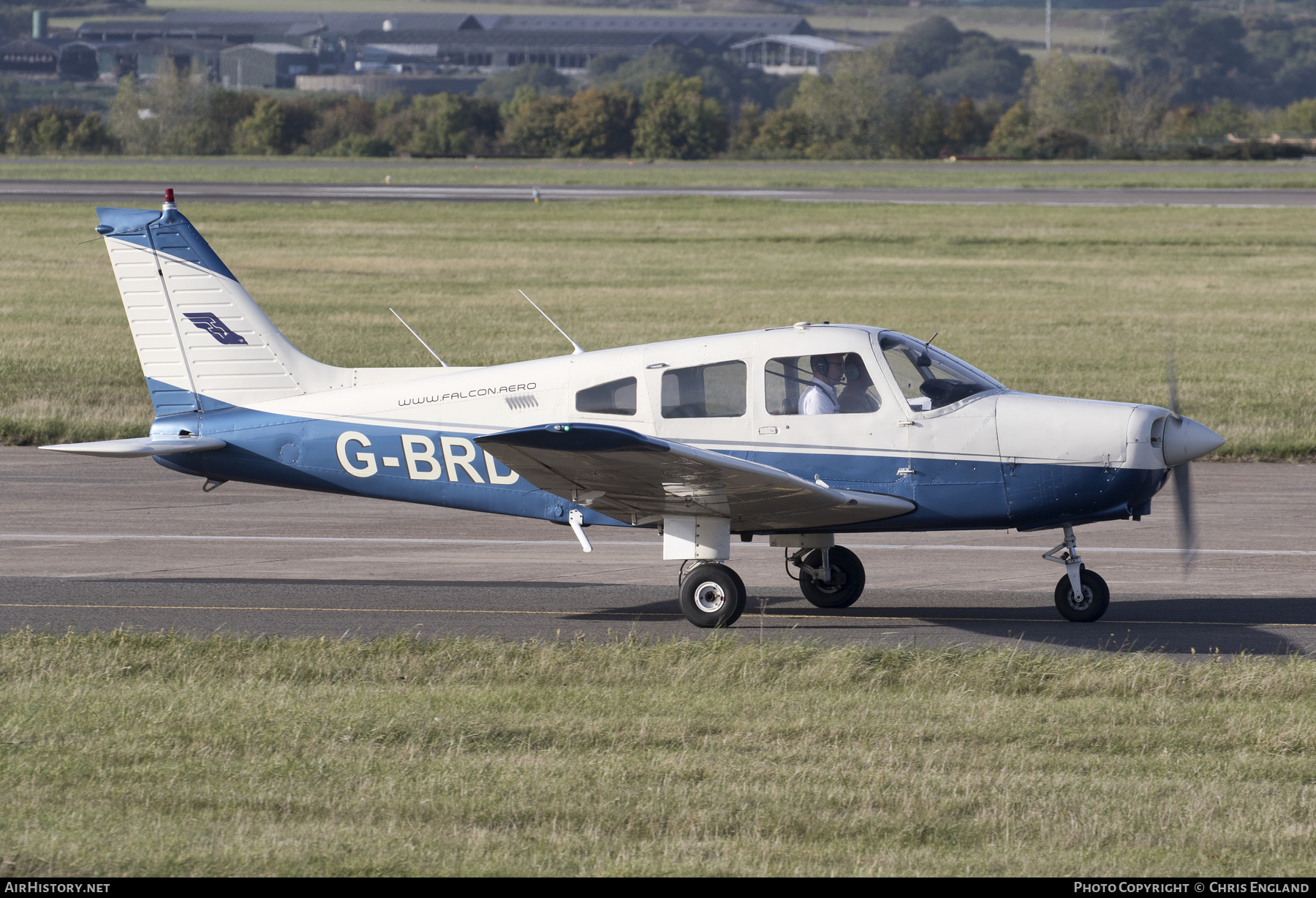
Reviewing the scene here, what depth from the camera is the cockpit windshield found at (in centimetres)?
995

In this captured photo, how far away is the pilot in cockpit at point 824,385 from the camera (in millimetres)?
9969

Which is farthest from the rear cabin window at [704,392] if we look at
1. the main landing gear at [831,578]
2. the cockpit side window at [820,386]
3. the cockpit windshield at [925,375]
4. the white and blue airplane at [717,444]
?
the main landing gear at [831,578]

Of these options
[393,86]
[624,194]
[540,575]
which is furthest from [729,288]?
[393,86]

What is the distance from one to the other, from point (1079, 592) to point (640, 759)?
4.40m

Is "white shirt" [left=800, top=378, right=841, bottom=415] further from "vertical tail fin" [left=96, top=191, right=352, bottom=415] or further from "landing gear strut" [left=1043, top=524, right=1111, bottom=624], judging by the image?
"vertical tail fin" [left=96, top=191, right=352, bottom=415]

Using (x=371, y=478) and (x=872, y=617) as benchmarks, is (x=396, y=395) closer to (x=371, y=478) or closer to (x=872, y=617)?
(x=371, y=478)

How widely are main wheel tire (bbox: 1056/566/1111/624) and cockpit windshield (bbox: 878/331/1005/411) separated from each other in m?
1.55

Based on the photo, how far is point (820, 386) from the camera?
395 inches

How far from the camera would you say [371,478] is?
1073cm

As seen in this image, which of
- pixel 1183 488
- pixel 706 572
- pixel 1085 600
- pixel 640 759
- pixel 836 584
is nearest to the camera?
pixel 640 759

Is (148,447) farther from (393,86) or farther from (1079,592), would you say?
(393,86)

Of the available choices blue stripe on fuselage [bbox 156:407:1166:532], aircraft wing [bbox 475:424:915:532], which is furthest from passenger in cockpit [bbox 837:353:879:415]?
aircraft wing [bbox 475:424:915:532]

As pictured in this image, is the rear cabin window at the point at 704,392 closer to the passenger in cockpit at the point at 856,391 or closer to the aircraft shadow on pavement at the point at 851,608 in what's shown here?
the passenger in cockpit at the point at 856,391

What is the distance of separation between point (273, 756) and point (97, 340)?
20.7 meters
